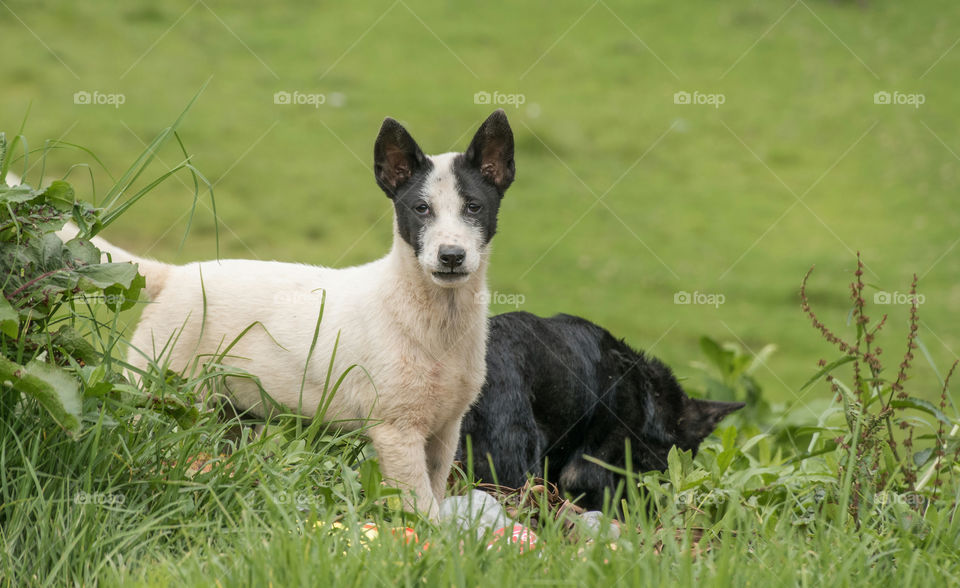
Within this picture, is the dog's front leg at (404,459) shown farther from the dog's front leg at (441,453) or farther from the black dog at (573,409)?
the black dog at (573,409)

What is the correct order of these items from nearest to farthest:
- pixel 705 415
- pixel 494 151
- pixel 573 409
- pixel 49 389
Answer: pixel 49 389, pixel 494 151, pixel 573 409, pixel 705 415

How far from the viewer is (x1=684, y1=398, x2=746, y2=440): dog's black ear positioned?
4801 mm

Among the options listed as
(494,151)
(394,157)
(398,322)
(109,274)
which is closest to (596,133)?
(494,151)

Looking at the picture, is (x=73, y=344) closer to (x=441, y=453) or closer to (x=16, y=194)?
(x=16, y=194)

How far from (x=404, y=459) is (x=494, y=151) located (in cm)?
122

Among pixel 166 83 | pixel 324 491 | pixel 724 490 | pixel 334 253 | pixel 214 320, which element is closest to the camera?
pixel 324 491

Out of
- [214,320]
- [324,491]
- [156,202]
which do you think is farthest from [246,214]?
[324,491]

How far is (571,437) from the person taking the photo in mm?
4453

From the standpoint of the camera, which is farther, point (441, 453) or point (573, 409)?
point (573, 409)

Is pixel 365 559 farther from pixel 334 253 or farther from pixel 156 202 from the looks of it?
pixel 156 202

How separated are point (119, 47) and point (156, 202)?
7.95ft

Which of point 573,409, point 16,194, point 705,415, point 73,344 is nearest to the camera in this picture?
point 16,194

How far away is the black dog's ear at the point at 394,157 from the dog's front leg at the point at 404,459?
3.03ft

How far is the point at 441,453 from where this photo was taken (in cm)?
371
